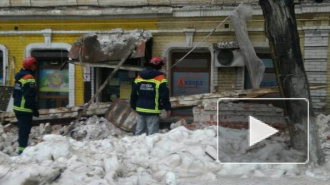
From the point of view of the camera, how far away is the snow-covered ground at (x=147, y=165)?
12.0 feet

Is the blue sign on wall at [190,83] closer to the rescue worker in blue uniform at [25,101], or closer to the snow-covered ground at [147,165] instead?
the rescue worker in blue uniform at [25,101]

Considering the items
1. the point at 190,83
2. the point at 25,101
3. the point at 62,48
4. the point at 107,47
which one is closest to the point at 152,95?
the point at 25,101

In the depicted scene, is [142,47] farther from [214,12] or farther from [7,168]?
[7,168]

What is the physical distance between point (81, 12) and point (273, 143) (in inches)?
281

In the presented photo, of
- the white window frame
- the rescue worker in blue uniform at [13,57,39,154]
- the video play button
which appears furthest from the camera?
the white window frame

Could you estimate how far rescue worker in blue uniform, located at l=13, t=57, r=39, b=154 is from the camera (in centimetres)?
675

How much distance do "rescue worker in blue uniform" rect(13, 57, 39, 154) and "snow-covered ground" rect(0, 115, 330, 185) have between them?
257 centimetres

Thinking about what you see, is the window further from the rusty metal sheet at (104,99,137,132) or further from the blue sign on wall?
the blue sign on wall

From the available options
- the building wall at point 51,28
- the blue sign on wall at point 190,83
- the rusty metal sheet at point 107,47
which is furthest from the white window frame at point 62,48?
the blue sign on wall at point 190,83

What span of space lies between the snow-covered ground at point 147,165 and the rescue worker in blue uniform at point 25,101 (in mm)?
2566

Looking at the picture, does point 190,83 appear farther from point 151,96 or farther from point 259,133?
point 259,133

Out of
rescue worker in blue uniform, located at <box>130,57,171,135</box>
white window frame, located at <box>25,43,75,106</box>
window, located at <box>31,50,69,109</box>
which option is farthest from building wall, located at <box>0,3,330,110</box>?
rescue worker in blue uniform, located at <box>130,57,171,135</box>

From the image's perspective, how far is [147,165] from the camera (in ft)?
13.8

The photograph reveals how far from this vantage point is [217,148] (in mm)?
4539
